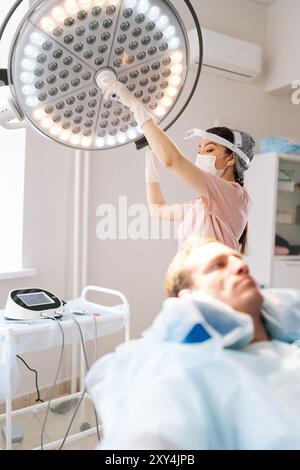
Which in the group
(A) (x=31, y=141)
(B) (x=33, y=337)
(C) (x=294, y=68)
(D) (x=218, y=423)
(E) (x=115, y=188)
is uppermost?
(C) (x=294, y=68)

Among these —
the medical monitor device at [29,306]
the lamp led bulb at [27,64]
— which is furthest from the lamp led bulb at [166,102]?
the medical monitor device at [29,306]

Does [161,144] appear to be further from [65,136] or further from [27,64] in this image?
[27,64]

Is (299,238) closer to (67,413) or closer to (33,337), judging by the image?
(67,413)

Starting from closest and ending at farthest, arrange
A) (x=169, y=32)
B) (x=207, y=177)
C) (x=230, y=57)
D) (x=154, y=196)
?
(x=169, y=32) → (x=207, y=177) → (x=154, y=196) → (x=230, y=57)

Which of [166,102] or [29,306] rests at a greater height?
[166,102]

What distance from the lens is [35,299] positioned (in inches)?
63.4

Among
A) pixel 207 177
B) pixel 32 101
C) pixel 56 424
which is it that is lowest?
pixel 56 424

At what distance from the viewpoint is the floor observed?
1.78m

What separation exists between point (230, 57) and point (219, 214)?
5.39ft

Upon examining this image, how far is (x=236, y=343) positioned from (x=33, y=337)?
0.94 metres

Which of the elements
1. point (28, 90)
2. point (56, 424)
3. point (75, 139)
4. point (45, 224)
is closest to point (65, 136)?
point (75, 139)

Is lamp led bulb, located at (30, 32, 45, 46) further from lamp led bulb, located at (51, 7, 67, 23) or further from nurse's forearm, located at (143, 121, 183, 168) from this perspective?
nurse's forearm, located at (143, 121, 183, 168)

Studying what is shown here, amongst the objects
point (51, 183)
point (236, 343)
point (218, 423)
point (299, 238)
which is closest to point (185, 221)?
point (236, 343)

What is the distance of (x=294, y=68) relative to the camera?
2.73 meters
